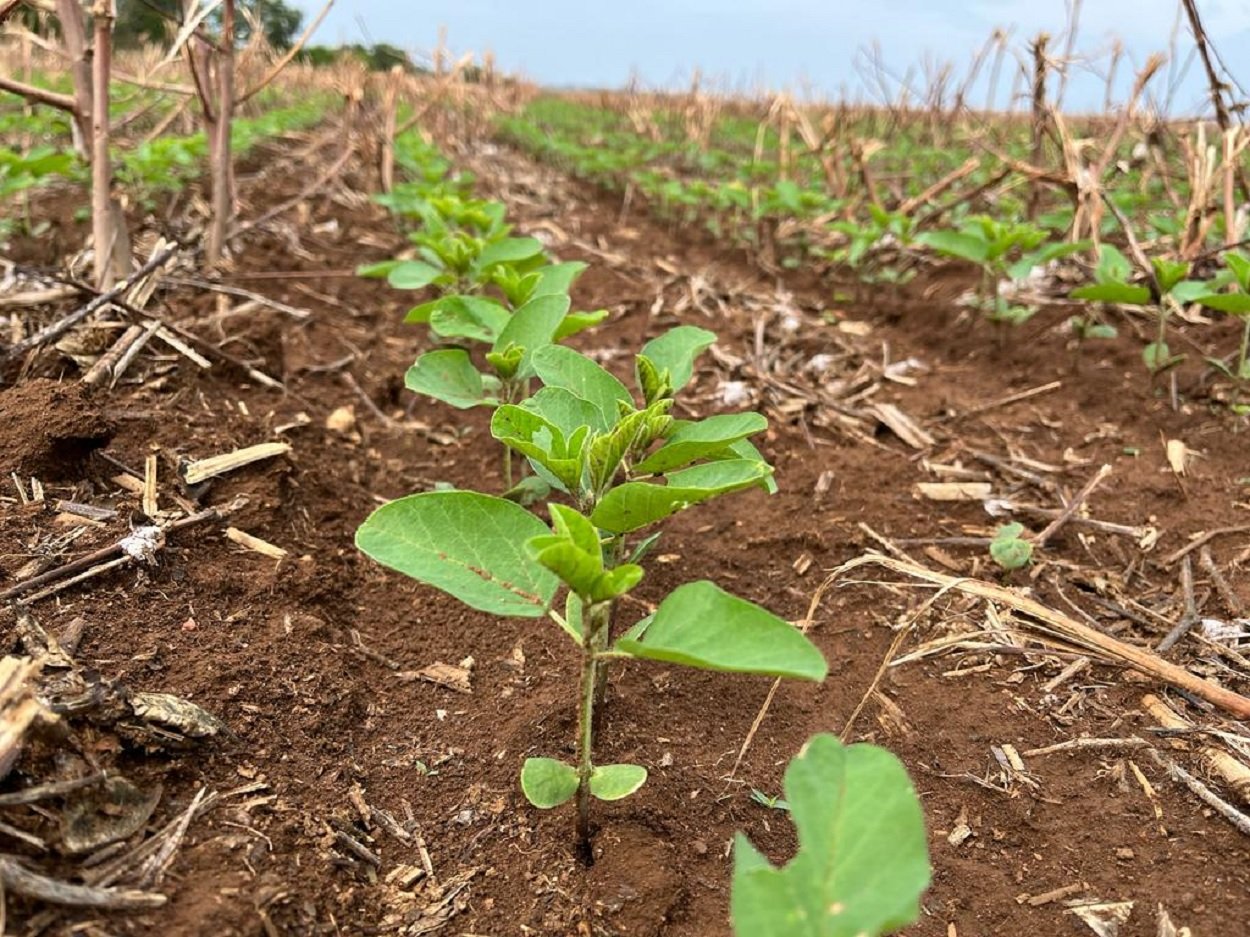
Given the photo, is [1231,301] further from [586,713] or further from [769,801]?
[586,713]

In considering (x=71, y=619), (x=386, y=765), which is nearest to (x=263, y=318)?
(x=71, y=619)

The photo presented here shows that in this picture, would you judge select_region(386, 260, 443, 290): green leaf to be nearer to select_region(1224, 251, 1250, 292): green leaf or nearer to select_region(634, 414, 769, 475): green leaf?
select_region(634, 414, 769, 475): green leaf

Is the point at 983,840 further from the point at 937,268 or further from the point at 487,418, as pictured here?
the point at 937,268

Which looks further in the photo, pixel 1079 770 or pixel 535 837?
pixel 1079 770

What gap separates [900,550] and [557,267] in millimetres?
1187

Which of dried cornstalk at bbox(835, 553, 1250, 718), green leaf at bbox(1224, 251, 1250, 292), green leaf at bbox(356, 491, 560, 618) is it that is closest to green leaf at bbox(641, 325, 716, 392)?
dried cornstalk at bbox(835, 553, 1250, 718)

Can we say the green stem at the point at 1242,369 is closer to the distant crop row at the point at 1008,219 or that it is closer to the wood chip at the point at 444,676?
the distant crop row at the point at 1008,219

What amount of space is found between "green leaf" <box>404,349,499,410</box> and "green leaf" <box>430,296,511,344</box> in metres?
0.22

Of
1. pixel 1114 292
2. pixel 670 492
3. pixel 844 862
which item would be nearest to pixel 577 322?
pixel 670 492

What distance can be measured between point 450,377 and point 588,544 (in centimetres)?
96

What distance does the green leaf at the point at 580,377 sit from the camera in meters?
1.59

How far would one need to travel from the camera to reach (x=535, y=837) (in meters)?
1.37

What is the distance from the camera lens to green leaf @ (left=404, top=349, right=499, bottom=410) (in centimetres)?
193

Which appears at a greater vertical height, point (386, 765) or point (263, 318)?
point (263, 318)
